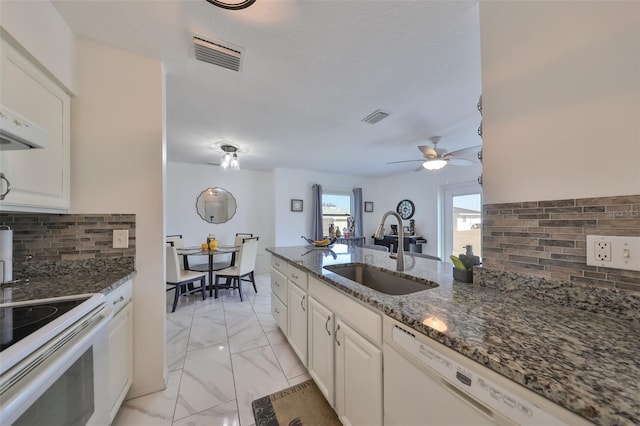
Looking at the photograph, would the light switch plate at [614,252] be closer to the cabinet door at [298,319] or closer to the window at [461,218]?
the cabinet door at [298,319]

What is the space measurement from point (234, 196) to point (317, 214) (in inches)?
70.3

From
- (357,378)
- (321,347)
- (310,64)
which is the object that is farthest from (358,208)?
(357,378)

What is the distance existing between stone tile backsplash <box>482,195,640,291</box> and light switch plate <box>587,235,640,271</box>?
2cm

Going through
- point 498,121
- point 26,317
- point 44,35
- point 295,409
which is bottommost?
point 295,409

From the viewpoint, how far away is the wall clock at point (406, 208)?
508 cm

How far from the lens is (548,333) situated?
688 mm

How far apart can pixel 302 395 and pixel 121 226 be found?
1680 millimetres

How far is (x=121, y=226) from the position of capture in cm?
152

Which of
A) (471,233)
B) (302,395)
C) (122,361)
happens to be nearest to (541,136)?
(302,395)

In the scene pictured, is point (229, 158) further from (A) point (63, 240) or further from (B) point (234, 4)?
(B) point (234, 4)

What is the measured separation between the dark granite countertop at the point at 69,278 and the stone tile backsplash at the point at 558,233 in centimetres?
198

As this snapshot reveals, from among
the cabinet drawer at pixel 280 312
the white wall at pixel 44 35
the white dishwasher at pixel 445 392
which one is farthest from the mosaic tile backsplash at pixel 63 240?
the white dishwasher at pixel 445 392

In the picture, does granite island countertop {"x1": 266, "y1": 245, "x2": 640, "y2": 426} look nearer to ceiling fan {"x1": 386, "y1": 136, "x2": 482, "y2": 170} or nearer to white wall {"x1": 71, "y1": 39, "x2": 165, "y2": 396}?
white wall {"x1": 71, "y1": 39, "x2": 165, "y2": 396}

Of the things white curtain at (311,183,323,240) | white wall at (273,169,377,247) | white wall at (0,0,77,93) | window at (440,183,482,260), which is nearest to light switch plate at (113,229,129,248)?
white wall at (0,0,77,93)
